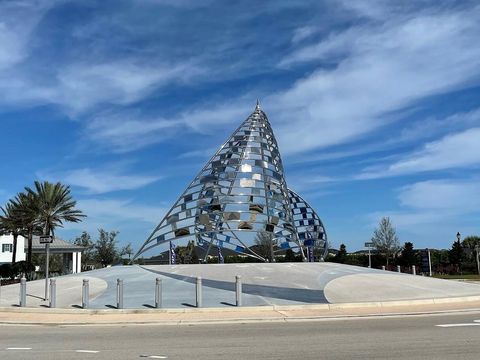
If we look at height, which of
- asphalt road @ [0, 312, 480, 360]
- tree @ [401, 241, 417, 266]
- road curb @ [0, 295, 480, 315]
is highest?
tree @ [401, 241, 417, 266]

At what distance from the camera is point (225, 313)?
54.9ft

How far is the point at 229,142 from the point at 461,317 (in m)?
24.7

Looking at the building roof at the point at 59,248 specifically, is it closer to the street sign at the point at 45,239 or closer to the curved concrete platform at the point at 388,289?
the street sign at the point at 45,239

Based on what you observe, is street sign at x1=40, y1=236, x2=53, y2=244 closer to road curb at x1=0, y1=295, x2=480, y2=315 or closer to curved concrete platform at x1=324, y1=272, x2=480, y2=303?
road curb at x1=0, y1=295, x2=480, y2=315

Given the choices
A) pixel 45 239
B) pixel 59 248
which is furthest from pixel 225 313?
pixel 59 248

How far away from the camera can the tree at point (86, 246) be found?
80444 millimetres

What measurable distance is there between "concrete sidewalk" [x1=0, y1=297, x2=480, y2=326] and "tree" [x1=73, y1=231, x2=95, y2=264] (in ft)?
209

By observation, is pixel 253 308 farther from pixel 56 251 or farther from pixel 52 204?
pixel 56 251

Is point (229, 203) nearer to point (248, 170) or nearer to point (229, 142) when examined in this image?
point (248, 170)

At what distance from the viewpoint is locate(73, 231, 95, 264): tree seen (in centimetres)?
8044

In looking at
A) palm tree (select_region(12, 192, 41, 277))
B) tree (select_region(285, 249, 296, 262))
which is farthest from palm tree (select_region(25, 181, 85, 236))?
tree (select_region(285, 249, 296, 262))

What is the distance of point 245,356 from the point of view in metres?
9.36

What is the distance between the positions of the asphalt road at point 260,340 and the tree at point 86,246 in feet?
222

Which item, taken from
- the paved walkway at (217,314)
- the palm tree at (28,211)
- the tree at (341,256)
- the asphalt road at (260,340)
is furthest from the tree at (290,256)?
the asphalt road at (260,340)
